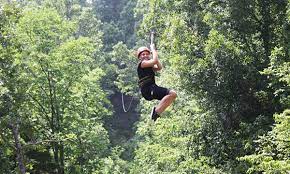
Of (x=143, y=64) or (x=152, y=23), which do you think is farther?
(x=152, y=23)

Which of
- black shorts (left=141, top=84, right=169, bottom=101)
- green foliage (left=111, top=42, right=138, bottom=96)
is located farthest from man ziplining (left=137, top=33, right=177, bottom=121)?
green foliage (left=111, top=42, right=138, bottom=96)

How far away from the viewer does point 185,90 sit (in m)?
15.8

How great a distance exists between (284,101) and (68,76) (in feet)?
36.3

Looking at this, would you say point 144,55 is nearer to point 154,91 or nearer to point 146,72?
point 146,72

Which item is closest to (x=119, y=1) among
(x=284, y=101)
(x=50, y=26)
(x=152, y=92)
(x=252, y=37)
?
(x=50, y=26)

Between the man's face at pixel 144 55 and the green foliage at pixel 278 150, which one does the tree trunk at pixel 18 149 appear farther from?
the man's face at pixel 144 55

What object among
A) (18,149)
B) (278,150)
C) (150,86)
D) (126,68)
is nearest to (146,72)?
(150,86)

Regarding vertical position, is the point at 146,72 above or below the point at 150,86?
above

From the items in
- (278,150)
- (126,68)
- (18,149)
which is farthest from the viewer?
(126,68)

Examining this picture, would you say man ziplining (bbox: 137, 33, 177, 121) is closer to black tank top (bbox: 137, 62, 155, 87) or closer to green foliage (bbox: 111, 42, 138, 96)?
black tank top (bbox: 137, 62, 155, 87)

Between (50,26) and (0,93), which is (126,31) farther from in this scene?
(0,93)

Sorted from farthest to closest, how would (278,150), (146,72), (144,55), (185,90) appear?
(185,90) < (278,150) < (146,72) < (144,55)

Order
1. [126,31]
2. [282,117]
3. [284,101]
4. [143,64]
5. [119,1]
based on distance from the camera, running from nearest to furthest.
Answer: [143,64] → [282,117] → [284,101] → [126,31] → [119,1]

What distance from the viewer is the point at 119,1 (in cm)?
5462
